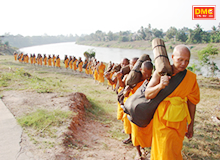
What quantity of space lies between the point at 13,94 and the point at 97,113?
274 centimetres

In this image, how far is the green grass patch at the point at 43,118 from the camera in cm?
367

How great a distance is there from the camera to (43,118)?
3902 millimetres

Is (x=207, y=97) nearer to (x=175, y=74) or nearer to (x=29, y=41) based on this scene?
(x=175, y=74)

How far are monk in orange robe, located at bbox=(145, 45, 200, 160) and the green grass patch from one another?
236cm

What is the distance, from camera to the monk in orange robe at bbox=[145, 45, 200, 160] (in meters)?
2.11

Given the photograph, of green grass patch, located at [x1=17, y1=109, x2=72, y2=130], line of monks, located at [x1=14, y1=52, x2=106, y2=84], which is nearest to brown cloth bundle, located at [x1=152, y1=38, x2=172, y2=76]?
green grass patch, located at [x1=17, y1=109, x2=72, y2=130]

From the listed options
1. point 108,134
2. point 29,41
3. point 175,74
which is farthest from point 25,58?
point 29,41

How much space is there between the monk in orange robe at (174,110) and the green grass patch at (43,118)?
2355 mm

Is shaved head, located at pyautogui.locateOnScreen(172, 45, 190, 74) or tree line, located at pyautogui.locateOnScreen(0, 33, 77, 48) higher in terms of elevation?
tree line, located at pyautogui.locateOnScreen(0, 33, 77, 48)

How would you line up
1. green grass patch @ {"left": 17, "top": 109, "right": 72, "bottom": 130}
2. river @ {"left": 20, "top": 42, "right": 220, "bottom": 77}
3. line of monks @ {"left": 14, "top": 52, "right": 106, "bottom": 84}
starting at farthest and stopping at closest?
1. river @ {"left": 20, "top": 42, "right": 220, "bottom": 77}
2. line of monks @ {"left": 14, "top": 52, "right": 106, "bottom": 84}
3. green grass patch @ {"left": 17, "top": 109, "right": 72, "bottom": 130}

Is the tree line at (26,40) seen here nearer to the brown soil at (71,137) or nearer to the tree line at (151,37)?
the tree line at (151,37)

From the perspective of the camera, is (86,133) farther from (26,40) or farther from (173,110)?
(26,40)

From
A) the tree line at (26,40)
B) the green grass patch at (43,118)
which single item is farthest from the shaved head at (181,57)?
the tree line at (26,40)

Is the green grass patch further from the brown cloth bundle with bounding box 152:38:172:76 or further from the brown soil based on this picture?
the brown cloth bundle with bounding box 152:38:172:76
